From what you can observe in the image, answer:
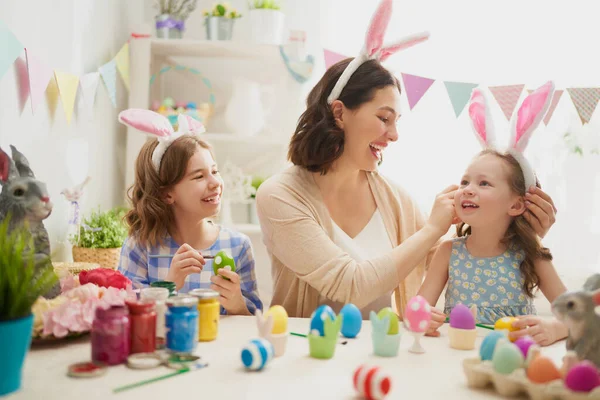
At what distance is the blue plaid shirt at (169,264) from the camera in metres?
1.69

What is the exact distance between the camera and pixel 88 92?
231cm

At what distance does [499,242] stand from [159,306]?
954 millimetres

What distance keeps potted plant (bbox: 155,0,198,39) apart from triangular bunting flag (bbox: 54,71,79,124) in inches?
30.6

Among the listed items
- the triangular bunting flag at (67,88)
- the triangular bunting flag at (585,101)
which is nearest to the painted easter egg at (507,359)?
the triangular bunting flag at (585,101)

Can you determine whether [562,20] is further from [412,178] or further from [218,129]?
[218,129]

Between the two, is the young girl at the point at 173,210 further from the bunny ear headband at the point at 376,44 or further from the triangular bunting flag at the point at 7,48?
the bunny ear headband at the point at 376,44

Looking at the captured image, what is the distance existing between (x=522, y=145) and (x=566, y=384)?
32.7 inches

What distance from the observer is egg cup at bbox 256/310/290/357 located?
42.9 inches

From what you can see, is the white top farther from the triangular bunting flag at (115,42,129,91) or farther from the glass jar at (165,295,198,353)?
the triangular bunting flag at (115,42,129,91)

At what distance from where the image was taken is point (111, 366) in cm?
100

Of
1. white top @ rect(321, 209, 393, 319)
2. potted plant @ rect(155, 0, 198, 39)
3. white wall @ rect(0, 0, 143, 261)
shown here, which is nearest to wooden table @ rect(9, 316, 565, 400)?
white top @ rect(321, 209, 393, 319)

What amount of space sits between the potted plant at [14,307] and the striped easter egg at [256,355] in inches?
14.0

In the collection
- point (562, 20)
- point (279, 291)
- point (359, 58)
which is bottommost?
point (279, 291)

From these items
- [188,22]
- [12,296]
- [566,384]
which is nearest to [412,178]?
[188,22]
